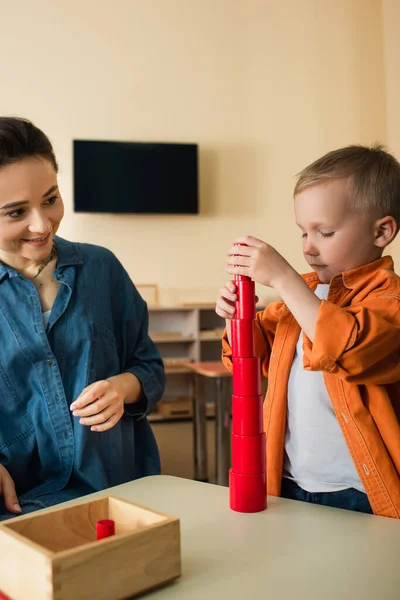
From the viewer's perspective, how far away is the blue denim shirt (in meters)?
1.15

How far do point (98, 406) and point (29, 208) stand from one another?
1.30 feet

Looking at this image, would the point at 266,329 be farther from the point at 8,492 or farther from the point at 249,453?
the point at 8,492

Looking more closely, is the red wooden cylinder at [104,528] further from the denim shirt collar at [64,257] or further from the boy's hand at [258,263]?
the denim shirt collar at [64,257]

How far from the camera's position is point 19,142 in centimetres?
111

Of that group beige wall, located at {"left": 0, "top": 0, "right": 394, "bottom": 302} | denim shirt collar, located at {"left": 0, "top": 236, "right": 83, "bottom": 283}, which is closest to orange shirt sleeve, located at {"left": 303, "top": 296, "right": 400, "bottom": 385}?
denim shirt collar, located at {"left": 0, "top": 236, "right": 83, "bottom": 283}

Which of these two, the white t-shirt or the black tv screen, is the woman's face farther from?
the black tv screen

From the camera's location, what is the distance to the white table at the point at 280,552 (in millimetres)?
593

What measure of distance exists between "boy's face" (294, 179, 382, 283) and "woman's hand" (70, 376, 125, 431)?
43 cm

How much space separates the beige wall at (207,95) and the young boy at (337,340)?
4.17 meters

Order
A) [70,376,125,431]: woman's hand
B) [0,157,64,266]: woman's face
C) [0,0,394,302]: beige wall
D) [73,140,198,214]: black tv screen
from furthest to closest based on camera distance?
[0,0,394,302]: beige wall, [73,140,198,214]: black tv screen, [0,157,64,266]: woman's face, [70,376,125,431]: woman's hand

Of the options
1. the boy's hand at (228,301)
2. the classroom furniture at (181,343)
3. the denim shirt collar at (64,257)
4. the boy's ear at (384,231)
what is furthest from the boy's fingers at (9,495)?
the classroom furniture at (181,343)

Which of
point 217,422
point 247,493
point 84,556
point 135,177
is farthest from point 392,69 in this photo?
point 84,556

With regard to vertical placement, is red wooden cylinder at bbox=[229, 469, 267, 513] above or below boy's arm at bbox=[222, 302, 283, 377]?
below

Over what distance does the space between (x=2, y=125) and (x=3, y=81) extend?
Answer: 4459 millimetres
